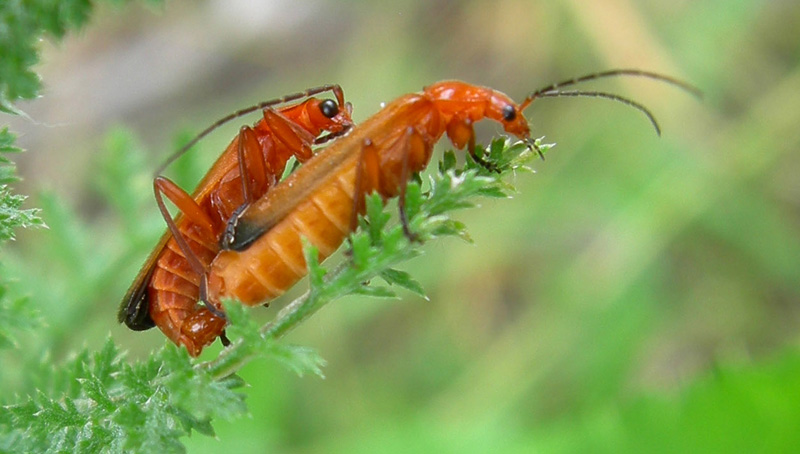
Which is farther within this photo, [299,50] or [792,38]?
[299,50]

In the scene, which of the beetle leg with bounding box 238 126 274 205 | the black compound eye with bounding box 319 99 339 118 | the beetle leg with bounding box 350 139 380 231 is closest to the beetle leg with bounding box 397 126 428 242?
the beetle leg with bounding box 350 139 380 231

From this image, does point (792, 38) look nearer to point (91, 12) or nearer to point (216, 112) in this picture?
point (216, 112)

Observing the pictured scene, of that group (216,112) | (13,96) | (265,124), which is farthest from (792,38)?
(13,96)

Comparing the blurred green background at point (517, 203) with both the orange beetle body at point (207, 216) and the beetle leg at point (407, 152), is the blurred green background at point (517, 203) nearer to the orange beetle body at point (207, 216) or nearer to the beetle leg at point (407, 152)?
the orange beetle body at point (207, 216)

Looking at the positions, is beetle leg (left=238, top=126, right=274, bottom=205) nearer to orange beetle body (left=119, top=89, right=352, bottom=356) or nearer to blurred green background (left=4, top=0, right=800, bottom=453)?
orange beetle body (left=119, top=89, right=352, bottom=356)

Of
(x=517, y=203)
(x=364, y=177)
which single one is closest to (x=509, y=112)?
(x=364, y=177)
